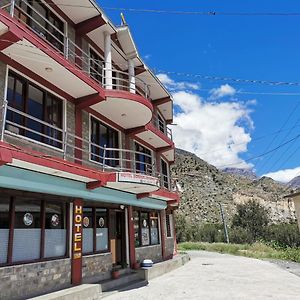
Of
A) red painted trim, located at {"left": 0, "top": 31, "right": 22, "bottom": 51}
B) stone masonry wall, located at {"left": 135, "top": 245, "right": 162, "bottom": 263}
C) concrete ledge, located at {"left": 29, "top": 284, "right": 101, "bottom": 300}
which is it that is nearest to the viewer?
red painted trim, located at {"left": 0, "top": 31, "right": 22, "bottom": 51}

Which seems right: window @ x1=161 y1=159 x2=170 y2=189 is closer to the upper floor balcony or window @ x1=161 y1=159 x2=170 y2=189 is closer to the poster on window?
the poster on window

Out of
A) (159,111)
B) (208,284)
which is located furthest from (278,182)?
(208,284)

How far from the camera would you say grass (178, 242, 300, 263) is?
23641 mm

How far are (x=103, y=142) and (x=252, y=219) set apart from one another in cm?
3554

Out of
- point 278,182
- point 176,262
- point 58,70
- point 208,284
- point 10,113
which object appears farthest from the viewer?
point 278,182

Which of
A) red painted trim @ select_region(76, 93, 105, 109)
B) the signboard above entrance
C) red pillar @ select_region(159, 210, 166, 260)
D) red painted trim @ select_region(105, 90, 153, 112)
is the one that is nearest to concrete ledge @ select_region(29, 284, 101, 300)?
the signboard above entrance

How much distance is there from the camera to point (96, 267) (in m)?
13.0

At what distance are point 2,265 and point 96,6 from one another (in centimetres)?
1058

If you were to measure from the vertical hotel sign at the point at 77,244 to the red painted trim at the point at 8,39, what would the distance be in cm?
577

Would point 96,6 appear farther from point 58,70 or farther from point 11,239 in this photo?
point 11,239

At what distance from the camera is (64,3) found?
13195 mm

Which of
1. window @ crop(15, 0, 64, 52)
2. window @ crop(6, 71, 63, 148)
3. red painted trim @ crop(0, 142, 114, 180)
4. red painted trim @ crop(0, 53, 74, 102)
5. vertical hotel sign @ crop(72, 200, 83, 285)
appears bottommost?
vertical hotel sign @ crop(72, 200, 83, 285)

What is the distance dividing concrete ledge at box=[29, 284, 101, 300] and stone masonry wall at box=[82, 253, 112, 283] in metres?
1.03

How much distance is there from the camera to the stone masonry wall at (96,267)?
1238 cm
